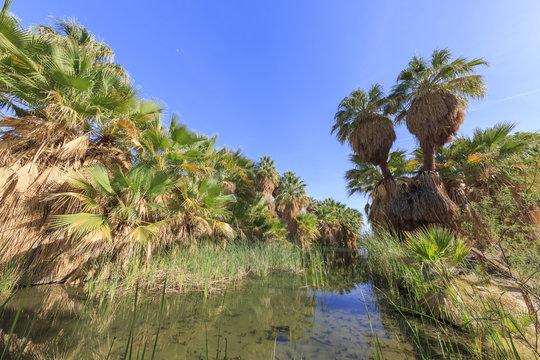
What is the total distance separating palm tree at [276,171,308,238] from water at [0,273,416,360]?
1368cm

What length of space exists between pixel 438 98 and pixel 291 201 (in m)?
12.9

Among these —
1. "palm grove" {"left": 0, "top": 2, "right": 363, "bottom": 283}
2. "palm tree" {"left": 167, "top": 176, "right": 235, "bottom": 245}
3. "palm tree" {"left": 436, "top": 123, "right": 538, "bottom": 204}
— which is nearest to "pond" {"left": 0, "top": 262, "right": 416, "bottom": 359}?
"palm grove" {"left": 0, "top": 2, "right": 363, "bottom": 283}

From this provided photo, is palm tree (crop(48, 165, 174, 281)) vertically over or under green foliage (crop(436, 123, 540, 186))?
under

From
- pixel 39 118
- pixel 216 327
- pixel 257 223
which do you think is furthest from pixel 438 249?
pixel 257 223

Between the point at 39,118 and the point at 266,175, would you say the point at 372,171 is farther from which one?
the point at 39,118

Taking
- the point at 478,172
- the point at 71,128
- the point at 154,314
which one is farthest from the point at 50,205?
the point at 478,172

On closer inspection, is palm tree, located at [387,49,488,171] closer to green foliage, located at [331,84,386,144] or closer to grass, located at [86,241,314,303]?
green foliage, located at [331,84,386,144]

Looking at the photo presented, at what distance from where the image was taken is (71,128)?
5414mm

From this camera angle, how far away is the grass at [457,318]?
2336mm

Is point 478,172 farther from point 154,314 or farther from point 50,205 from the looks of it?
point 50,205

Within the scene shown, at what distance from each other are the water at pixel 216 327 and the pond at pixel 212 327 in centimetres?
1

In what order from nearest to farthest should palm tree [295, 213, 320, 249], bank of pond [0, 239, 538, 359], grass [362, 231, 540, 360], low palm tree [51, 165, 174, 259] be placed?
1. grass [362, 231, 540, 360]
2. bank of pond [0, 239, 538, 359]
3. low palm tree [51, 165, 174, 259]
4. palm tree [295, 213, 320, 249]

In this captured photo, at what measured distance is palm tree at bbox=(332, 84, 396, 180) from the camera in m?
11.2

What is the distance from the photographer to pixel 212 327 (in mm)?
3396
